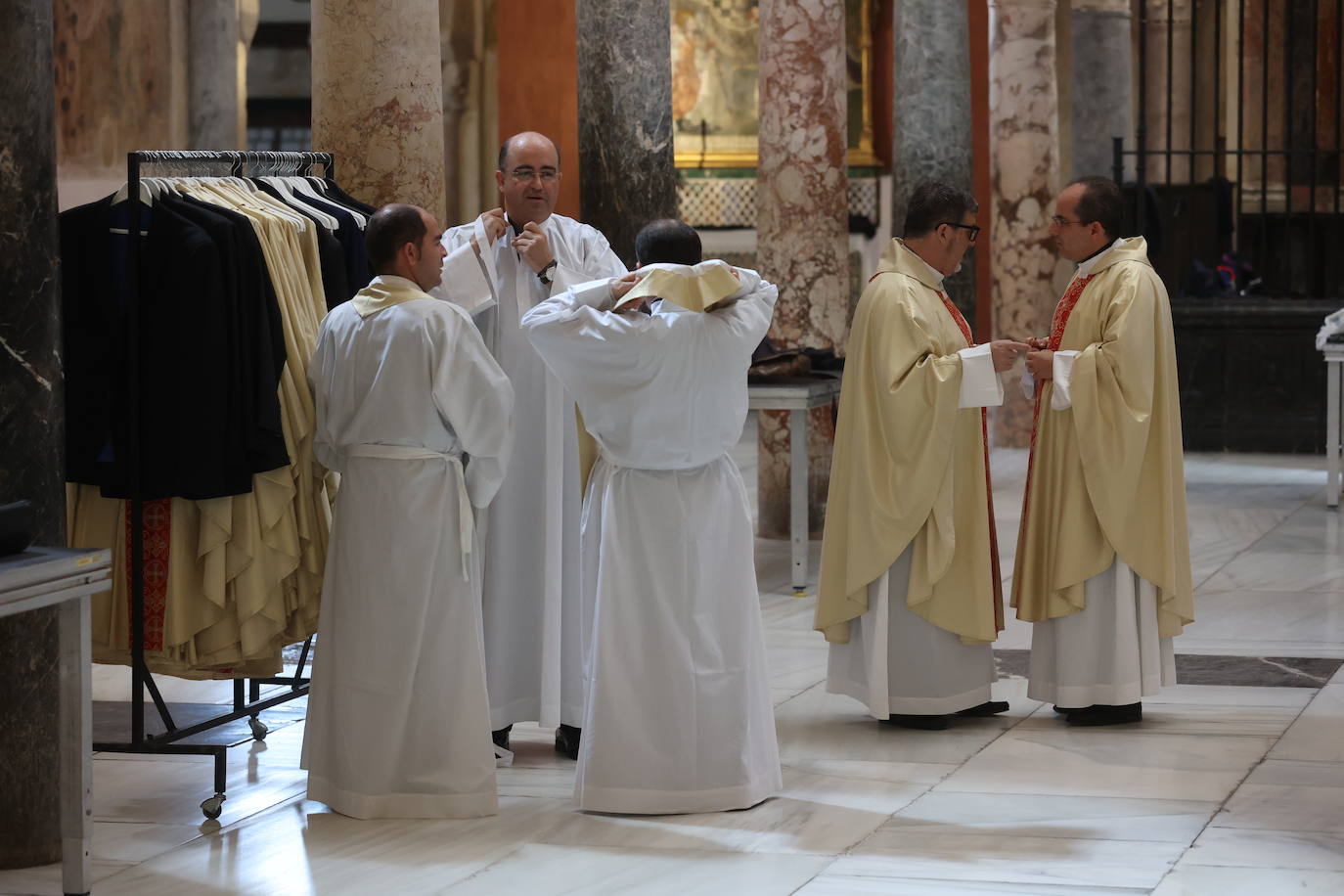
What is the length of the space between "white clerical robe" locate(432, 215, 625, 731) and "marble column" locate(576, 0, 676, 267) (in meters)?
2.82

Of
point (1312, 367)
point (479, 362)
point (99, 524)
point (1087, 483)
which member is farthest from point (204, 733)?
point (1312, 367)

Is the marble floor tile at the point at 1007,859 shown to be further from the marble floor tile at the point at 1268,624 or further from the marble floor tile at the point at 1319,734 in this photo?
the marble floor tile at the point at 1268,624

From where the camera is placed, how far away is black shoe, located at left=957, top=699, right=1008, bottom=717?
5949 millimetres

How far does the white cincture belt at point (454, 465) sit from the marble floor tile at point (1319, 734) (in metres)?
2.35

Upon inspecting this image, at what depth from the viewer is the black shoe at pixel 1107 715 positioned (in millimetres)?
5820

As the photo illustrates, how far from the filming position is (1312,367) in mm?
12562

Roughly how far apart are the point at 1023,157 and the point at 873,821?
27.4 feet

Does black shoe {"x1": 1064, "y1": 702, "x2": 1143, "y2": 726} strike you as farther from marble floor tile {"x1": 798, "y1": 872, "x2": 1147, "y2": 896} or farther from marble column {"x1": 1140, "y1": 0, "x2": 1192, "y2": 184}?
marble column {"x1": 1140, "y1": 0, "x2": 1192, "y2": 184}

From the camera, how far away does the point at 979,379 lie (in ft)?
18.5

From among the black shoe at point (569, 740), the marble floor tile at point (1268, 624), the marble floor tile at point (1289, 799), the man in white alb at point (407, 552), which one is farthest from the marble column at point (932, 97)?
the man in white alb at point (407, 552)

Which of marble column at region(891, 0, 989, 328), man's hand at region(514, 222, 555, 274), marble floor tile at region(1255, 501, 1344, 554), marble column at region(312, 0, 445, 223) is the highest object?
marble column at region(891, 0, 989, 328)

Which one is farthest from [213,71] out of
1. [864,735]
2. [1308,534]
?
[864,735]

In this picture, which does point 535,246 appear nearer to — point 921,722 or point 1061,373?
point 1061,373

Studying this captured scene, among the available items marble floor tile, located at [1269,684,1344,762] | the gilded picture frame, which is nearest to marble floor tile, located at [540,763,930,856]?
marble floor tile, located at [1269,684,1344,762]
